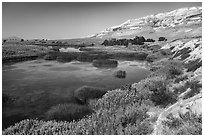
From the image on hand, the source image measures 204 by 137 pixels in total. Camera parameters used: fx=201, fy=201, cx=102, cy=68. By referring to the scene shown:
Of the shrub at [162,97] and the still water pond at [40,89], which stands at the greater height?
the shrub at [162,97]

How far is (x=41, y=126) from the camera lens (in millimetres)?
10148

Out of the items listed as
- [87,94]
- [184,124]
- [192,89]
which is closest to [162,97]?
[192,89]

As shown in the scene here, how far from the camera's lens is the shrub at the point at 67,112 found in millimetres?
12289

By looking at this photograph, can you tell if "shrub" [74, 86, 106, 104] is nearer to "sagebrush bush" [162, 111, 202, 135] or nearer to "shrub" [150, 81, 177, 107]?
"shrub" [150, 81, 177, 107]

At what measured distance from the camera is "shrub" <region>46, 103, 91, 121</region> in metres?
12.3

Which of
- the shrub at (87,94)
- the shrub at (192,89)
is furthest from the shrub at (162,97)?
the shrub at (87,94)

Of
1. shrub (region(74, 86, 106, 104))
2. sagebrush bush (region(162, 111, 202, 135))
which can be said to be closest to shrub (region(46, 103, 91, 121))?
shrub (region(74, 86, 106, 104))

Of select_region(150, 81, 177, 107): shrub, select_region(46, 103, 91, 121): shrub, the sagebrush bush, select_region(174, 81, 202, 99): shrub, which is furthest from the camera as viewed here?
select_region(46, 103, 91, 121): shrub

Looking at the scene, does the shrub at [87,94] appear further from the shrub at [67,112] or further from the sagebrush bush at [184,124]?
the sagebrush bush at [184,124]

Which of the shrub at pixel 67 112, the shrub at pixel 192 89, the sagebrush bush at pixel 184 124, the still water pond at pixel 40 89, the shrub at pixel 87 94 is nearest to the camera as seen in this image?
the sagebrush bush at pixel 184 124

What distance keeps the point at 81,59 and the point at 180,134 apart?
35.4 meters

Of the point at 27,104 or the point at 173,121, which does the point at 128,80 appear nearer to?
the point at 27,104

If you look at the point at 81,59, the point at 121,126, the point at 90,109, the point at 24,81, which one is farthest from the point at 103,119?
the point at 81,59

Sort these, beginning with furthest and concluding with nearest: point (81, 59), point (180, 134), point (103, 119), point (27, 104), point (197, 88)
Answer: point (81, 59)
point (27, 104)
point (197, 88)
point (103, 119)
point (180, 134)
